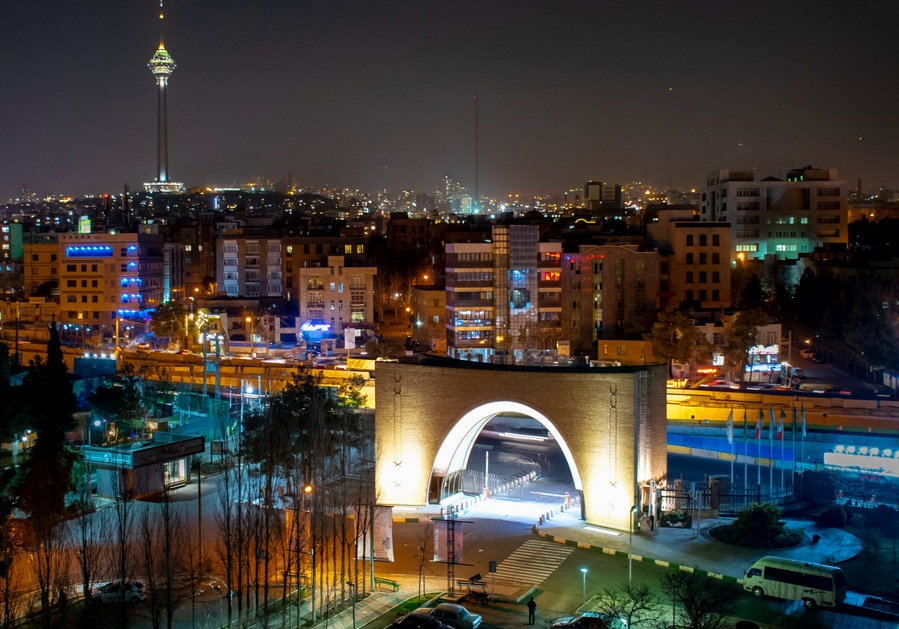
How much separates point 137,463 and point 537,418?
597cm

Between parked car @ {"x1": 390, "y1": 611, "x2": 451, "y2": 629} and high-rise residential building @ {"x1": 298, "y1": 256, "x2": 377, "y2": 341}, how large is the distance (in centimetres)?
2252

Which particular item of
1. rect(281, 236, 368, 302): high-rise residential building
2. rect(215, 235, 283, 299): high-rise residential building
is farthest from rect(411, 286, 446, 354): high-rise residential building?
rect(215, 235, 283, 299): high-rise residential building

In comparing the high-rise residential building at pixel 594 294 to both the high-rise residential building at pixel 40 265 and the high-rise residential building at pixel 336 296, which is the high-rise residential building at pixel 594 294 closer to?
the high-rise residential building at pixel 336 296

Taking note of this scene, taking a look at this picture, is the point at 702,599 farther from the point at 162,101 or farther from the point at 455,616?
the point at 162,101

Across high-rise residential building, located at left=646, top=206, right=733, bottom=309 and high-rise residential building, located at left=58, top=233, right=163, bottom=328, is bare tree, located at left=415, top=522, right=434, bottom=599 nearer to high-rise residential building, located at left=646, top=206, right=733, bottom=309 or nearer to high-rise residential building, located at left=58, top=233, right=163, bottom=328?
→ high-rise residential building, located at left=646, top=206, right=733, bottom=309

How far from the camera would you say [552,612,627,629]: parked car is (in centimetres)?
1016

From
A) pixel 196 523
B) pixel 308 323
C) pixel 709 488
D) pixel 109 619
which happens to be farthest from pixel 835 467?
pixel 308 323

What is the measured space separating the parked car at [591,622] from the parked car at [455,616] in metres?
0.84

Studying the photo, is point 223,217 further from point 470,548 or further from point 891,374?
point 470,548

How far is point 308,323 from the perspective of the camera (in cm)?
3259

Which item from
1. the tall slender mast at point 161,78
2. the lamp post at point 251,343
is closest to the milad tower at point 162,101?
the tall slender mast at point 161,78

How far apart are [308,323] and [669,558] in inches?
846

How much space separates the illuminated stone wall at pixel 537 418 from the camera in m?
14.1

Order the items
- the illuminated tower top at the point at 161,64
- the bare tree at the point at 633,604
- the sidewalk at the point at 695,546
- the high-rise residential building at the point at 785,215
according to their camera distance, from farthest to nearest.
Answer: the illuminated tower top at the point at 161,64, the high-rise residential building at the point at 785,215, the sidewalk at the point at 695,546, the bare tree at the point at 633,604
